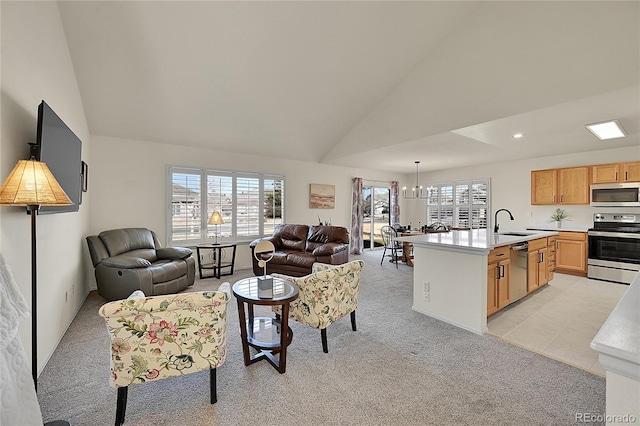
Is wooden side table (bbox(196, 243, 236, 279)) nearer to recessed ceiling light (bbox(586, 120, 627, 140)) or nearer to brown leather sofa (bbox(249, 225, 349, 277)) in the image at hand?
brown leather sofa (bbox(249, 225, 349, 277))

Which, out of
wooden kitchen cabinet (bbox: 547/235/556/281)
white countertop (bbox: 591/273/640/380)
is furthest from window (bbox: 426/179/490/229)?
white countertop (bbox: 591/273/640/380)

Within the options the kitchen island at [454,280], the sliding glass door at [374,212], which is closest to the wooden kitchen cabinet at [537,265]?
the kitchen island at [454,280]

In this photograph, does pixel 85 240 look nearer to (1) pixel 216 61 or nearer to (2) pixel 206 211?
(2) pixel 206 211

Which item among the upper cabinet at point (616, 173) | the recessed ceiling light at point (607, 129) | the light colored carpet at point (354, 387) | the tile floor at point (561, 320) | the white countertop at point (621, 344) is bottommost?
the light colored carpet at point (354, 387)

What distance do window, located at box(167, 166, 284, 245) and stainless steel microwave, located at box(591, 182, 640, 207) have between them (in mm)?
6153

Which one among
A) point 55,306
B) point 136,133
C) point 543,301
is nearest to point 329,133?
point 136,133

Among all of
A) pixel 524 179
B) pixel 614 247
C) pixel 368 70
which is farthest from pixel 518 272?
pixel 524 179

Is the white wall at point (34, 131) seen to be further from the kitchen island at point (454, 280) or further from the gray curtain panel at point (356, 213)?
the gray curtain panel at point (356, 213)

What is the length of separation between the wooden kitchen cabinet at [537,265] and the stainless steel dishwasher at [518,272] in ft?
0.42

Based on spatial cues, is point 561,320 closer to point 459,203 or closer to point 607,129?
point 607,129

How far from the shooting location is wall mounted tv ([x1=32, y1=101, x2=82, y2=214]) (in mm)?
1952

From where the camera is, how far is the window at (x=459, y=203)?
7.20 meters

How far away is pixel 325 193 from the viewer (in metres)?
7.19

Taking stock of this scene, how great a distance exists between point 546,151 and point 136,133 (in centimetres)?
758
